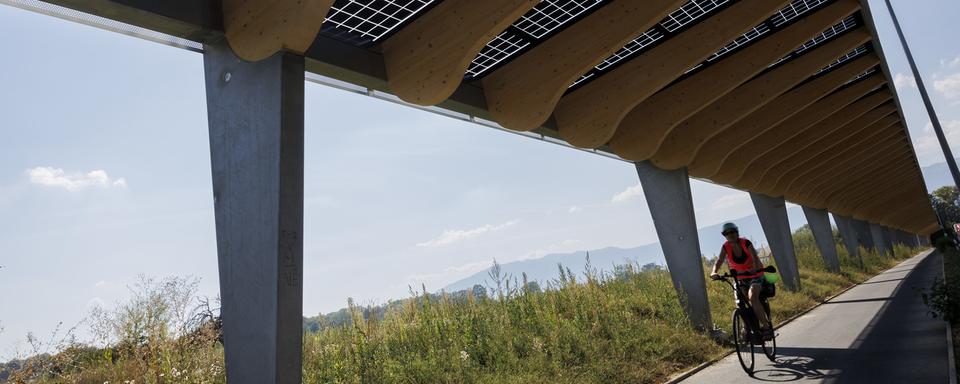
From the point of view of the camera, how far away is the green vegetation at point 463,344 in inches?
320

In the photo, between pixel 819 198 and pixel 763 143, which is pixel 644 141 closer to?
pixel 763 143

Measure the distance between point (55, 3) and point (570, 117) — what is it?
794cm

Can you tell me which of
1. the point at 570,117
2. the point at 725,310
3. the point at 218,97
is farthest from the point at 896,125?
the point at 218,97

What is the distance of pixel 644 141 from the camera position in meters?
12.7

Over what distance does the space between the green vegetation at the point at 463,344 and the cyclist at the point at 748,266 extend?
1.38m

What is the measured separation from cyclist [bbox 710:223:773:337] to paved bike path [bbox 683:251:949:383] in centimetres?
69

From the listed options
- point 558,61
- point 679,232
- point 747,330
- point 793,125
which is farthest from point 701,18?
point 793,125

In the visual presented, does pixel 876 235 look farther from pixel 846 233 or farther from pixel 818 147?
pixel 818 147

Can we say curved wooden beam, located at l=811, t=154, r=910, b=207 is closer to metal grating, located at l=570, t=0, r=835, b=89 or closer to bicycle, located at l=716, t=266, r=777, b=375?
metal grating, located at l=570, t=0, r=835, b=89

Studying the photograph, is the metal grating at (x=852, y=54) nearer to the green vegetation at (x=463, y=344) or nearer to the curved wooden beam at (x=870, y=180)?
the green vegetation at (x=463, y=344)

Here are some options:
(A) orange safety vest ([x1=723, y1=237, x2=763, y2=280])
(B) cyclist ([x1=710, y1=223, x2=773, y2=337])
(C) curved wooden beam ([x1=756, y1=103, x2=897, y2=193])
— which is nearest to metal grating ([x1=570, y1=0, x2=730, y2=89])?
(B) cyclist ([x1=710, y1=223, x2=773, y2=337])

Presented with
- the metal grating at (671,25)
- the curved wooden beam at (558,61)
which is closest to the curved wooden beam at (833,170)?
the metal grating at (671,25)

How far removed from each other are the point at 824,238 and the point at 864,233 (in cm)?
2310

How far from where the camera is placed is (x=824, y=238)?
99.6ft
